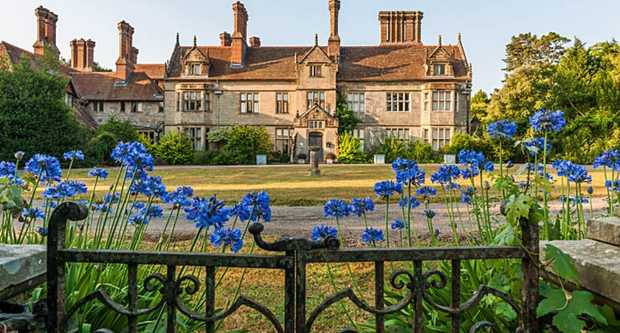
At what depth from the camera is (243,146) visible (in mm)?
35250

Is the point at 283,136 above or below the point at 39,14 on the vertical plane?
below

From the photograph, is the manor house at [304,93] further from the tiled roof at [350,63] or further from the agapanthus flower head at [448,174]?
the agapanthus flower head at [448,174]

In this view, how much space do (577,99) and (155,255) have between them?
38331 mm

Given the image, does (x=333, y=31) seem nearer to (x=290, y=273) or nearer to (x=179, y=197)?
(x=179, y=197)

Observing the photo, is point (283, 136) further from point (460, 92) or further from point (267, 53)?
point (460, 92)

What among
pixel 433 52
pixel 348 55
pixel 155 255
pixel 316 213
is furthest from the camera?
pixel 348 55

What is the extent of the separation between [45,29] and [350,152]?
2932 centimetres

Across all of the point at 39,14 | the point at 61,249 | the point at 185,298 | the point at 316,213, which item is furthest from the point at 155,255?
the point at 39,14

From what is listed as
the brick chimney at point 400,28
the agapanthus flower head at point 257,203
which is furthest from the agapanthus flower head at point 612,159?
the brick chimney at point 400,28

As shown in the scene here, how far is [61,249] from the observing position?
6.07 ft

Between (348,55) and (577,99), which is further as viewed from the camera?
(348,55)

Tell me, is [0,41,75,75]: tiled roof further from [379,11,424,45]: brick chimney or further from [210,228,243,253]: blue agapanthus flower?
[210,228,243,253]: blue agapanthus flower

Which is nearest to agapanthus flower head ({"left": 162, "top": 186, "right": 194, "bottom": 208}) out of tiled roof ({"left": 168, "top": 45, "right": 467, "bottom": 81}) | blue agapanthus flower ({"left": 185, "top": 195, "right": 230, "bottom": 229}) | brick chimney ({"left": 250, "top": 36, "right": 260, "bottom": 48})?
blue agapanthus flower ({"left": 185, "top": 195, "right": 230, "bottom": 229})

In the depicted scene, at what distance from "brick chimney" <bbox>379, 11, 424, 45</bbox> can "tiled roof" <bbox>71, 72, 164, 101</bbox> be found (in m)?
19.8
